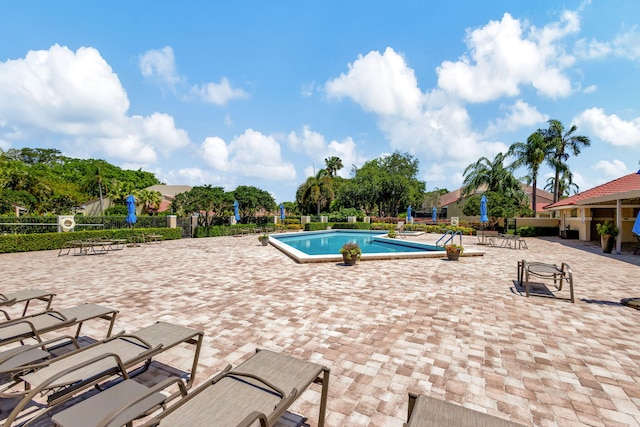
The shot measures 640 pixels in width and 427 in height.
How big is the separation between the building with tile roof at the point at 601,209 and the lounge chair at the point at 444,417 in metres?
17.4

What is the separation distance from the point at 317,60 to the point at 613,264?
17847 millimetres

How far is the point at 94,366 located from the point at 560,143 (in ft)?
137

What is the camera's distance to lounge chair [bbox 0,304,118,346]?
10.8 feet

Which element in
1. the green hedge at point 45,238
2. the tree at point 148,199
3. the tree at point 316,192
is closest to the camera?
the green hedge at point 45,238

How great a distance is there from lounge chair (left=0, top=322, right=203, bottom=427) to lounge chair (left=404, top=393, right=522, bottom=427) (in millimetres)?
1922

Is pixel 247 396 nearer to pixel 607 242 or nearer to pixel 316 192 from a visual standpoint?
pixel 607 242

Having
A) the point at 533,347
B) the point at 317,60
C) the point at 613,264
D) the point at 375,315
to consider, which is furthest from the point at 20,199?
the point at 613,264

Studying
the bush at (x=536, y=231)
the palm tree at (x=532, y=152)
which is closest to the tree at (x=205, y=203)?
the bush at (x=536, y=231)

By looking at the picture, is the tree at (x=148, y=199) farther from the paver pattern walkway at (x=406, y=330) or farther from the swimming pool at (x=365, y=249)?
the paver pattern walkway at (x=406, y=330)

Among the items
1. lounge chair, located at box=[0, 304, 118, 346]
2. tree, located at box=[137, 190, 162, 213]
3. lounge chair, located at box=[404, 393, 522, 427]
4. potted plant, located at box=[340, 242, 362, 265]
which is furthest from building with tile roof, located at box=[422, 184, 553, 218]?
lounge chair, located at box=[0, 304, 118, 346]

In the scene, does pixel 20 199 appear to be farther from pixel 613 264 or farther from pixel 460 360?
pixel 613 264

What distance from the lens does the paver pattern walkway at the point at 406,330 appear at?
3.05 m

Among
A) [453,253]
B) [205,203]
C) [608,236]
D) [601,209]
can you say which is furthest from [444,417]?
[205,203]

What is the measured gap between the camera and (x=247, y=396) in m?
2.23
